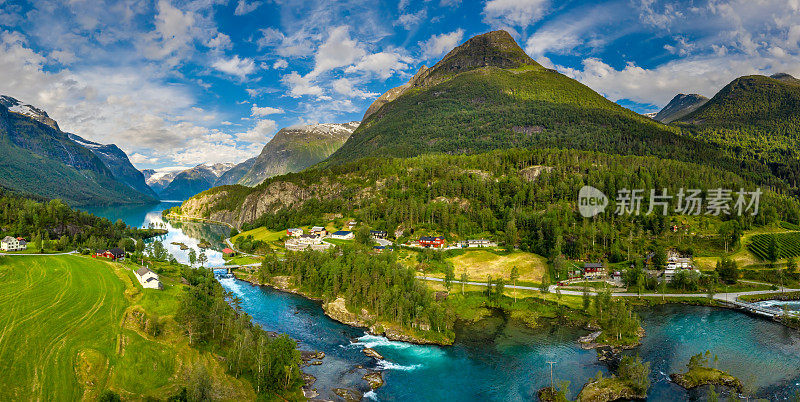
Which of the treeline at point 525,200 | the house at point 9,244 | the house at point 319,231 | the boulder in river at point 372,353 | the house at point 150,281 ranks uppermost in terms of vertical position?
the treeline at point 525,200

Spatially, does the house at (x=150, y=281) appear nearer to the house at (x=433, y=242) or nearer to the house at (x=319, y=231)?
the house at (x=433, y=242)

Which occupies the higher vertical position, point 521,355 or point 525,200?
point 525,200

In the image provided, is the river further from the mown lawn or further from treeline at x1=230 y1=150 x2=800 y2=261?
treeline at x1=230 y1=150 x2=800 y2=261

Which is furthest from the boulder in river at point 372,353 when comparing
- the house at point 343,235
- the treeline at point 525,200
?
the house at point 343,235

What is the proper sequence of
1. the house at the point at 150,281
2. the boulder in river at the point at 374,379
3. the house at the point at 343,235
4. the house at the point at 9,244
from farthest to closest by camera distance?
the house at the point at 343,235, the house at the point at 9,244, the house at the point at 150,281, the boulder in river at the point at 374,379

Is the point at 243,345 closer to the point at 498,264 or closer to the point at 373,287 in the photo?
the point at 373,287

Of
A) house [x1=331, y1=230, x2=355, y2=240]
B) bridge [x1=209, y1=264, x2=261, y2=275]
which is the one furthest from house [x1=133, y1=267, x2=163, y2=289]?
house [x1=331, y1=230, x2=355, y2=240]

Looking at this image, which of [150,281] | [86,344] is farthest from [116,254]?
[86,344]
